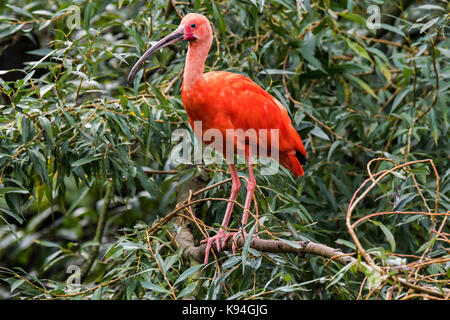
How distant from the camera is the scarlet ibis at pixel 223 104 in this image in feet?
10.3

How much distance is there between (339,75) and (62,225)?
2526 millimetres

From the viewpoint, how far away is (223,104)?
321 centimetres

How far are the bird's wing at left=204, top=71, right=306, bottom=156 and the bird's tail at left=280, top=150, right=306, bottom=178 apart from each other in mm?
49

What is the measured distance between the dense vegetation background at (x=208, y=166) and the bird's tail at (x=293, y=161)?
6 cm

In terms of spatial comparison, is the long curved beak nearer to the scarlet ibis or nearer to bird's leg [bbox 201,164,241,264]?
the scarlet ibis

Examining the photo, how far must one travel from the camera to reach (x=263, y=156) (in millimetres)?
3482

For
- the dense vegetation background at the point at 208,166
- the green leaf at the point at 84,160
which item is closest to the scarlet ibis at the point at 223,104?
the dense vegetation background at the point at 208,166

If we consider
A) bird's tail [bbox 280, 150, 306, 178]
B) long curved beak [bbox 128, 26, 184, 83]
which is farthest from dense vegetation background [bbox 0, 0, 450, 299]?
long curved beak [bbox 128, 26, 184, 83]

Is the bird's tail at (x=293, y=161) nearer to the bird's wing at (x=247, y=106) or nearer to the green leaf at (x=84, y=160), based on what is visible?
the bird's wing at (x=247, y=106)

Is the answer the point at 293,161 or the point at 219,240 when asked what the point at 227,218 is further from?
the point at 293,161

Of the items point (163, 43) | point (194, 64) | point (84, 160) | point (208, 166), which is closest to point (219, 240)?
point (208, 166)

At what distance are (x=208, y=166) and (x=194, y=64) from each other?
28.4 inches
